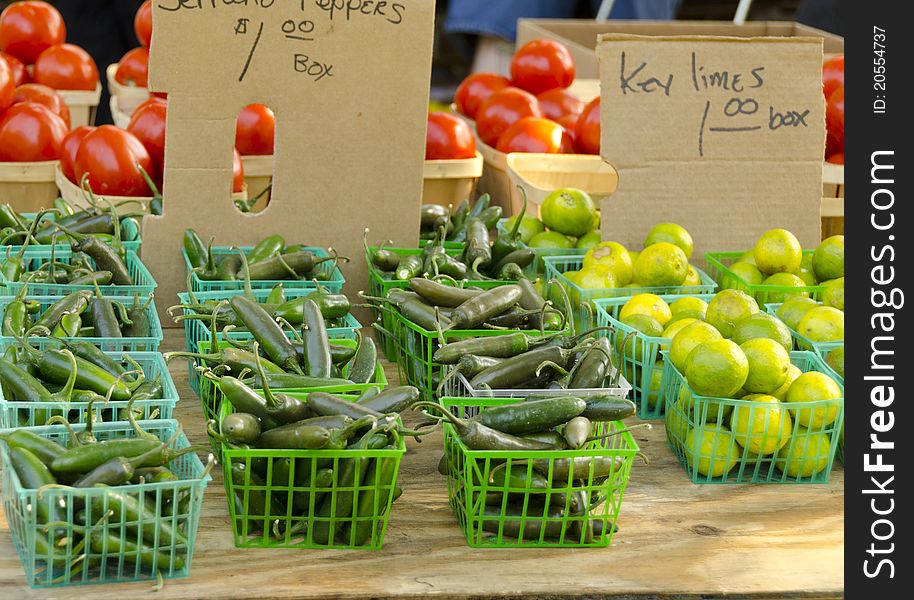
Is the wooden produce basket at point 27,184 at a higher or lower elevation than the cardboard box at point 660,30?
lower

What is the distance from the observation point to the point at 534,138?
332 centimetres

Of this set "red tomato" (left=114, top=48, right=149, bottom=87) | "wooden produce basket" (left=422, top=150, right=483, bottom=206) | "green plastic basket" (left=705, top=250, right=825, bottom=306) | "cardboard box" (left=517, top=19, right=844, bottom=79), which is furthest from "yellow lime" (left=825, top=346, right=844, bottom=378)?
"red tomato" (left=114, top=48, right=149, bottom=87)

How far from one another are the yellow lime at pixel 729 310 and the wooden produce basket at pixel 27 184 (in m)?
1.90

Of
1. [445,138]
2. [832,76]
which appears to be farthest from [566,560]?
[832,76]

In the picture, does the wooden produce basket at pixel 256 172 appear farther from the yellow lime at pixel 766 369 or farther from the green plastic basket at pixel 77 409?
the yellow lime at pixel 766 369

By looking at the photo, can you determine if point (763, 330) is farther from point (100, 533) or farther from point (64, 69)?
point (64, 69)

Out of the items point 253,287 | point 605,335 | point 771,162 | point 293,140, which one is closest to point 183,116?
point 293,140

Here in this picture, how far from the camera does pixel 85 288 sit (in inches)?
83.4

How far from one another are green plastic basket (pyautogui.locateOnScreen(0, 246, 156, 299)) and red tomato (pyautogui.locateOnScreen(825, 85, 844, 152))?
1.87 meters

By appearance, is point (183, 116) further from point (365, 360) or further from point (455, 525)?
point (455, 525)

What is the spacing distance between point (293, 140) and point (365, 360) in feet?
2.54

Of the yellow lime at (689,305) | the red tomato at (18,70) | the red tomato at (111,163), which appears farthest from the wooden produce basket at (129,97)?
→ the yellow lime at (689,305)

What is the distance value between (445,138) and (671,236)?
87 centimetres

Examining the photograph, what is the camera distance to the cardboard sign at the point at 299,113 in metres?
2.30
